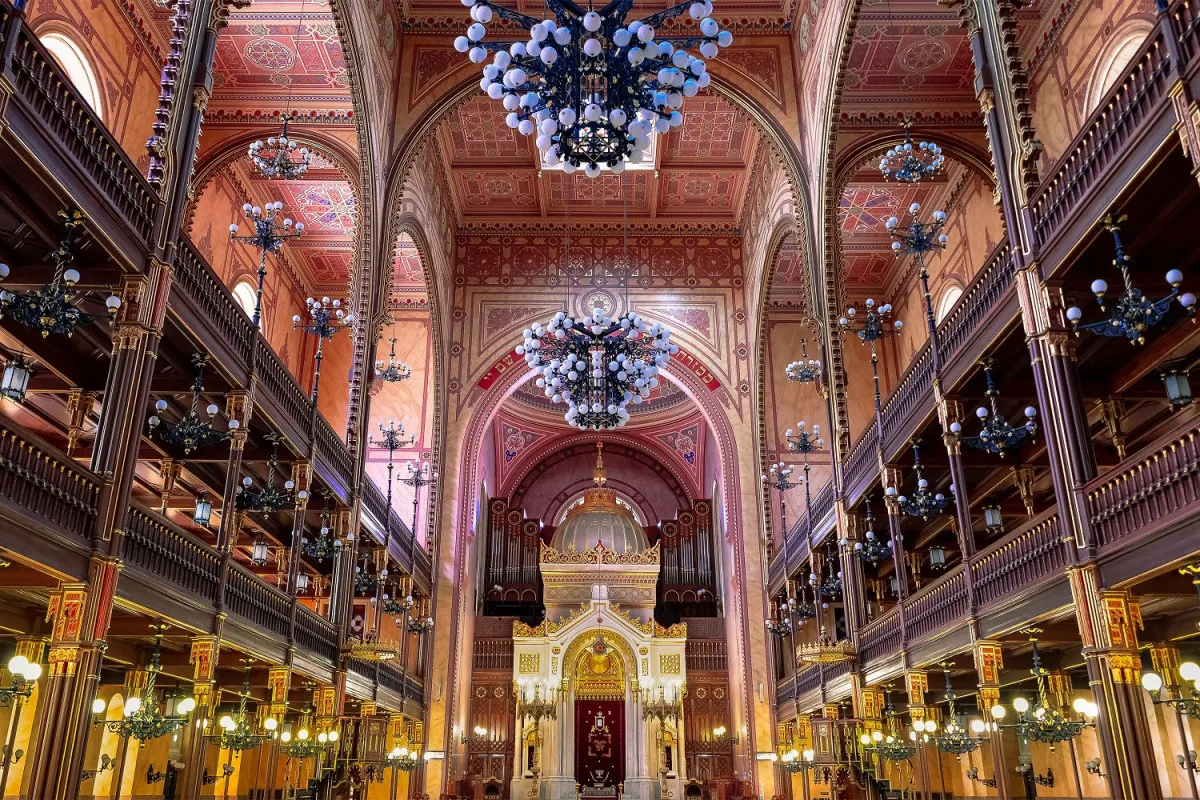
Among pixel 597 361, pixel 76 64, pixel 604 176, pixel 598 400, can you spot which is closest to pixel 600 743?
pixel 604 176

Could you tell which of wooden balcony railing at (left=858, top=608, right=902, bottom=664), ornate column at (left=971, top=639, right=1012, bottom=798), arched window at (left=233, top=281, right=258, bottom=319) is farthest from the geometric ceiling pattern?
ornate column at (left=971, top=639, right=1012, bottom=798)

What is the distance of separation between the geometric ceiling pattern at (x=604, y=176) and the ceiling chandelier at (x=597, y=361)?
10.1 meters

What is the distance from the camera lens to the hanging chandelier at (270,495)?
13984 millimetres

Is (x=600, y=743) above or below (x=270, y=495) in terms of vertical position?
below

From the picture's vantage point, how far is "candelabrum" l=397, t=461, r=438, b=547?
76.4 feet

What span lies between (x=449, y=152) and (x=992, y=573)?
60.4ft

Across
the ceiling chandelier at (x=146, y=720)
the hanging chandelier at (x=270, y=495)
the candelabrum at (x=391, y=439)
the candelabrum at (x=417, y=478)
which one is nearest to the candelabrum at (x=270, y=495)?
the hanging chandelier at (x=270, y=495)

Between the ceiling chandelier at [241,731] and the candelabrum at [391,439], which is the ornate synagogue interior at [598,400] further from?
the candelabrum at [391,439]

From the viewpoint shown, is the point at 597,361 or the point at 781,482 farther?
the point at 781,482

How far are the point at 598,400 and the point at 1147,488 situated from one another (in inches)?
324

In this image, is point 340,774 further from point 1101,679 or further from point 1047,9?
point 1047,9

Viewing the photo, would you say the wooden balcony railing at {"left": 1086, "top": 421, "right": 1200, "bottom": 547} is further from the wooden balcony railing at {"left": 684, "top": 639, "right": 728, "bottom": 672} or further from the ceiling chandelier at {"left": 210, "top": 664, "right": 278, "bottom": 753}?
the wooden balcony railing at {"left": 684, "top": 639, "right": 728, "bottom": 672}

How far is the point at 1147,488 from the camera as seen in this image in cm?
824

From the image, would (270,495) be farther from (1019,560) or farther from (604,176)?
(604,176)
